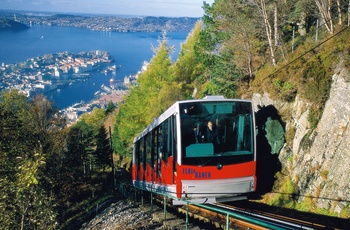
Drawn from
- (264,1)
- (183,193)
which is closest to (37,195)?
(183,193)

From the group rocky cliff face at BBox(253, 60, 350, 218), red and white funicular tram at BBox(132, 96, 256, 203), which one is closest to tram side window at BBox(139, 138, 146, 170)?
red and white funicular tram at BBox(132, 96, 256, 203)

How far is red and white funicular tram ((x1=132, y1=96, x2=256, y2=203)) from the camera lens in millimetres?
9453

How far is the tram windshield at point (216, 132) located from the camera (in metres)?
9.52

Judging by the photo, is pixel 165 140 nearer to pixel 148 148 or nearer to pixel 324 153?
pixel 148 148

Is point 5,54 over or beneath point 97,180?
over

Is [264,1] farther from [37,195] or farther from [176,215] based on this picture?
[37,195]

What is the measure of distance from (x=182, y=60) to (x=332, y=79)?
2280 cm

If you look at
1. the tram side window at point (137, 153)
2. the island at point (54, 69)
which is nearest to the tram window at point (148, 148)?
the tram side window at point (137, 153)

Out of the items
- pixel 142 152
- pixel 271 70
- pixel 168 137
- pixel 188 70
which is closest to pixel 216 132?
pixel 168 137

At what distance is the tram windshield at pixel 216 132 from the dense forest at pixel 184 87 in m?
3.12

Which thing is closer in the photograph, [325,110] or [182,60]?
[325,110]

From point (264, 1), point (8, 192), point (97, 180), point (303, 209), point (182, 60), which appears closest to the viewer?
point (8, 192)

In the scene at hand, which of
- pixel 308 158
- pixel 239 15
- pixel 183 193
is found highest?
pixel 239 15

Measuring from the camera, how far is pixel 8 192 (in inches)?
337
